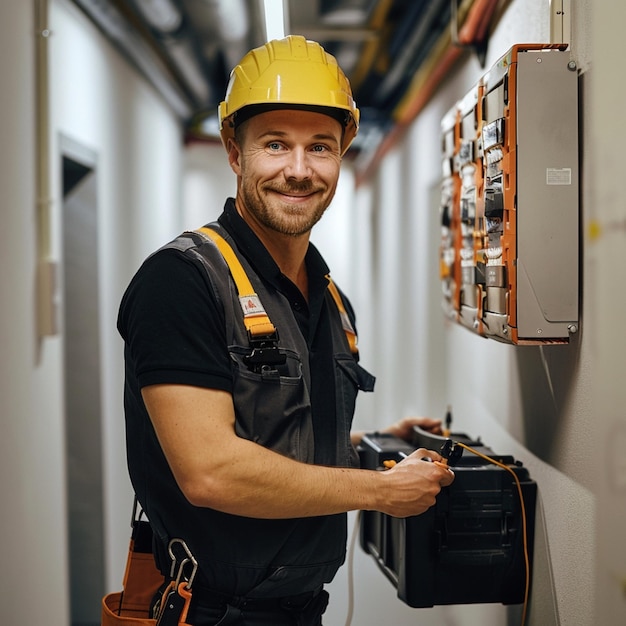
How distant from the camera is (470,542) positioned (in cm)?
186

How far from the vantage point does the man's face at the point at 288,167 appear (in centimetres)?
163

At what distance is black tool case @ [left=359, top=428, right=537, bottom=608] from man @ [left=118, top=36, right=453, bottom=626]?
22 cm

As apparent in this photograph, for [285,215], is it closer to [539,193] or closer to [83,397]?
[539,193]

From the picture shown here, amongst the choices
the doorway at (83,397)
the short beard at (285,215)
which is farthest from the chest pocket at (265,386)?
the doorway at (83,397)

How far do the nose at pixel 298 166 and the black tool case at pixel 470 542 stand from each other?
0.70 m

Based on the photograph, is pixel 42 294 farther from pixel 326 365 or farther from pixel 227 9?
pixel 227 9

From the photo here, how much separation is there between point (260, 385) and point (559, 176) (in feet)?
2.35

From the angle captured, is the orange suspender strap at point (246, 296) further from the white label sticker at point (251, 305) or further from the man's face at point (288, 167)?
the man's face at point (288, 167)

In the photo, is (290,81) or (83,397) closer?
(290,81)

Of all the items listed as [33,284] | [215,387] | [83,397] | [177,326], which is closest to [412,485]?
[215,387]

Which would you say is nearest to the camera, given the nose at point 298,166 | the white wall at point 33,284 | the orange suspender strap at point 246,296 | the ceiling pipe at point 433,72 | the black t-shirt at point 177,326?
the black t-shirt at point 177,326

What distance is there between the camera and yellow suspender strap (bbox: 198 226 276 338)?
1493mm

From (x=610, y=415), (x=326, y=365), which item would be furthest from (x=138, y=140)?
(x=610, y=415)

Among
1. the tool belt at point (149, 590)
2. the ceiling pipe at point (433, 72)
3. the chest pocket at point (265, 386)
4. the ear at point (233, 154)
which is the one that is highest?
the ceiling pipe at point (433, 72)
